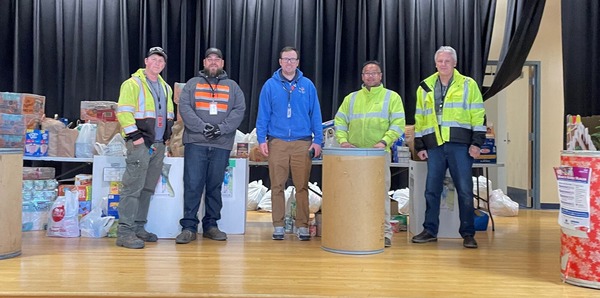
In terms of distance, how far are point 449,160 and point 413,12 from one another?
2.86 m

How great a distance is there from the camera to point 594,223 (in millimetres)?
2531

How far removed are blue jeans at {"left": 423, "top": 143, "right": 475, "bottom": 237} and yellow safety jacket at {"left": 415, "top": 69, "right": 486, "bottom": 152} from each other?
76 mm

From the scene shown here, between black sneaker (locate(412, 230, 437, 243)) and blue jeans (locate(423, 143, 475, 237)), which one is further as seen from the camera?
black sneaker (locate(412, 230, 437, 243))

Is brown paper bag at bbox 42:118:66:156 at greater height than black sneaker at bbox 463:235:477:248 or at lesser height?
greater

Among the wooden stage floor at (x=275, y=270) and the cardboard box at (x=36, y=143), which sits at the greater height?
the cardboard box at (x=36, y=143)

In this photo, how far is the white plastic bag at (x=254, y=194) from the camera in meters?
6.00

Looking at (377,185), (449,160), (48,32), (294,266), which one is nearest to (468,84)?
(449,160)

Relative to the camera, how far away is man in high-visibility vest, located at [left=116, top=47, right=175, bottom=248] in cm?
354

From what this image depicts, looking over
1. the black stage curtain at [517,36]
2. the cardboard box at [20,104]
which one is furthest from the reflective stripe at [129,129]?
the black stage curtain at [517,36]

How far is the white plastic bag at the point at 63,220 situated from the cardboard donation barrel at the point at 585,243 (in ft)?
11.2

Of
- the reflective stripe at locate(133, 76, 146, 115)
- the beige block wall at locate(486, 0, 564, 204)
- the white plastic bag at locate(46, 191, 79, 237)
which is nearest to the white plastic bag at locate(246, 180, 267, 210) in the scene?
the white plastic bag at locate(46, 191, 79, 237)

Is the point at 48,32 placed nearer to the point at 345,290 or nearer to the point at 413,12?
the point at 413,12

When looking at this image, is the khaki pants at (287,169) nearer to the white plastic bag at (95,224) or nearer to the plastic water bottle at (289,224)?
the plastic water bottle at (289,224)

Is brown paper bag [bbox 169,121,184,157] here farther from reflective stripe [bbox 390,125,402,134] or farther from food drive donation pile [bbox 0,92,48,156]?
reflective stripe [bbox 390,125,402,134]
